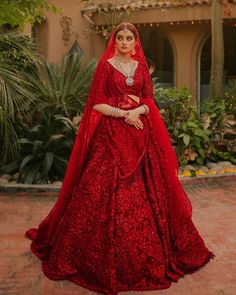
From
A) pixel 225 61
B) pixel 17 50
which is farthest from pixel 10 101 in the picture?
pixel 225 61

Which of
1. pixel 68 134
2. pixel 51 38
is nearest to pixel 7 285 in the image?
pixel 68 134

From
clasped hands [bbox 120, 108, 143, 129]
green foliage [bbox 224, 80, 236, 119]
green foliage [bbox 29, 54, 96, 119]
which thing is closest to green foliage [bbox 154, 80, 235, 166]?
green foliage [bbox 224, 80, 236, 119]

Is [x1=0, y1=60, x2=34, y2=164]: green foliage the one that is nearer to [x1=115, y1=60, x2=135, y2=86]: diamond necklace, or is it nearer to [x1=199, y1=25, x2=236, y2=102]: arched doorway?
[x1=115, y1=60, x2=135, y2=86]: diamond necklace

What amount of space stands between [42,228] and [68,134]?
302 centimetres

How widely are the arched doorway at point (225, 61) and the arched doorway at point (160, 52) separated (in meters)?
0.78

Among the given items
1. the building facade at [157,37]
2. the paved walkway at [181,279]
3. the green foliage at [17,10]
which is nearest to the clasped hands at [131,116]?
the paved walkway at [181,279]

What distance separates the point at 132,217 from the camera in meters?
3.17

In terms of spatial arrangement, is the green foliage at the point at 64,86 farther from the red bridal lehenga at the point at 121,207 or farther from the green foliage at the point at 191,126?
the red bridal lehenga at the point at 121,207

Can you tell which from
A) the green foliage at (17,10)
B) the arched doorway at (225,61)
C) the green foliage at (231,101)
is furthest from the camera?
the arched doorway at (225,61)

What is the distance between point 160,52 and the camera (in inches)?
464

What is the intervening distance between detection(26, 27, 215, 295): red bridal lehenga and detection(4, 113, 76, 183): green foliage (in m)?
2.84

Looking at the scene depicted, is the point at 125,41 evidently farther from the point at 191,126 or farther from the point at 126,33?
the point at 191,126

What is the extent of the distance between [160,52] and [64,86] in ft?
17.4

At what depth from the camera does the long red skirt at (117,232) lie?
3.10 m
